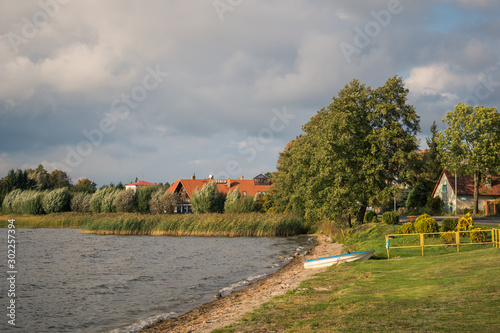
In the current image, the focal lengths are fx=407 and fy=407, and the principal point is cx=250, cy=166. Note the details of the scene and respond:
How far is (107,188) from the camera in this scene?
8531 cm

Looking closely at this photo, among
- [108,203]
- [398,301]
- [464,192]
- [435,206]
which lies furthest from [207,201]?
[398,301]

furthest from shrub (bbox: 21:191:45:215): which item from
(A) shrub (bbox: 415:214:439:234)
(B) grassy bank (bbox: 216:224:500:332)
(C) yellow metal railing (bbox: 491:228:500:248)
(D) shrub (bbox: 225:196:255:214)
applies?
(C) yellow metal railing (bbox: 491:228:500:248)

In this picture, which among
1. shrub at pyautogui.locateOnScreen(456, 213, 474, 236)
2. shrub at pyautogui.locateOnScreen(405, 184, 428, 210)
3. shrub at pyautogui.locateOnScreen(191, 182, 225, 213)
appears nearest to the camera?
shrub at pyautogui.locateOnScreen(456, 213, 474, 236)

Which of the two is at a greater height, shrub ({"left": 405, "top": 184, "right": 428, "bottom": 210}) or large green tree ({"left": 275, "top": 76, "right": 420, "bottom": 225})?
large green tree ({"left": 275, "top": 76, "right": 420, "bottom": 225})

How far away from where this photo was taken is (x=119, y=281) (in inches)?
945

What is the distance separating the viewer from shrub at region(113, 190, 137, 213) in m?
80.1

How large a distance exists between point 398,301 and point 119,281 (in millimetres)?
17268

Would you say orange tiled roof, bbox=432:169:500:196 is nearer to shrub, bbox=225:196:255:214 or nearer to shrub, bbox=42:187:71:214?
shrub, bbox=225:196:255:214

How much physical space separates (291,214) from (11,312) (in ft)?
155

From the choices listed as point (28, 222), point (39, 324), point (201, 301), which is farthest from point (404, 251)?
point (28, 222)

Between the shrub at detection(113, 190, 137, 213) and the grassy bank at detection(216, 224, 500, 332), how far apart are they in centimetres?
6709

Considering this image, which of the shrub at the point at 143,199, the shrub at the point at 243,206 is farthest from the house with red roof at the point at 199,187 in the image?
the shrub at the point at 243,206

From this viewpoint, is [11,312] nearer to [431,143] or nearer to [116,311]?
[116,311]

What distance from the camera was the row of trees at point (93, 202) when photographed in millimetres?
80438
